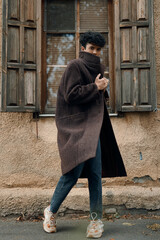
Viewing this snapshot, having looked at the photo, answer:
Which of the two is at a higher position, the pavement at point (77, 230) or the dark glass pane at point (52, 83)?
the dark glass pane at point (52, 83)

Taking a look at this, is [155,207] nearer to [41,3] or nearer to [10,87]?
[10,87]

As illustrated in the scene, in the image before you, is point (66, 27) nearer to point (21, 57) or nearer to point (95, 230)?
point (21, 57)

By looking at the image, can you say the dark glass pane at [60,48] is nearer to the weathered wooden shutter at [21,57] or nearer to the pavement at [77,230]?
the weathered wooden shutter at [21,57]

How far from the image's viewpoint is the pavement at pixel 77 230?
8.66ft

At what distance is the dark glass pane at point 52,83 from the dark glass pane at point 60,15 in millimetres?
531

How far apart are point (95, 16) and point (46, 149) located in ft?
5.97

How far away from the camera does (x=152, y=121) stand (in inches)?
140

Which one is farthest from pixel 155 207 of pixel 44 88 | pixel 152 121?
pixel 44 88

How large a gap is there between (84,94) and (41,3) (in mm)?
1947

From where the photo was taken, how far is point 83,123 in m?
2.54

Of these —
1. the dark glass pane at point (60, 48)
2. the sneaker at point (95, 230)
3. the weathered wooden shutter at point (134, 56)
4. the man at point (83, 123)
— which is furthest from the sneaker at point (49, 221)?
the dark glass pane at point (60, 48)

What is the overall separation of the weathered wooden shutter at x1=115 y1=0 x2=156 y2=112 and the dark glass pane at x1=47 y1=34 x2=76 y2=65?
0.63 meters

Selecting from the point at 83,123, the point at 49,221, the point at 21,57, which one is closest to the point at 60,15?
the point at 21,57

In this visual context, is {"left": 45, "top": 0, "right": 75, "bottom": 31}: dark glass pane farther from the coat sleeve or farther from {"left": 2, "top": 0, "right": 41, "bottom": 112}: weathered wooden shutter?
the coat sleeve
